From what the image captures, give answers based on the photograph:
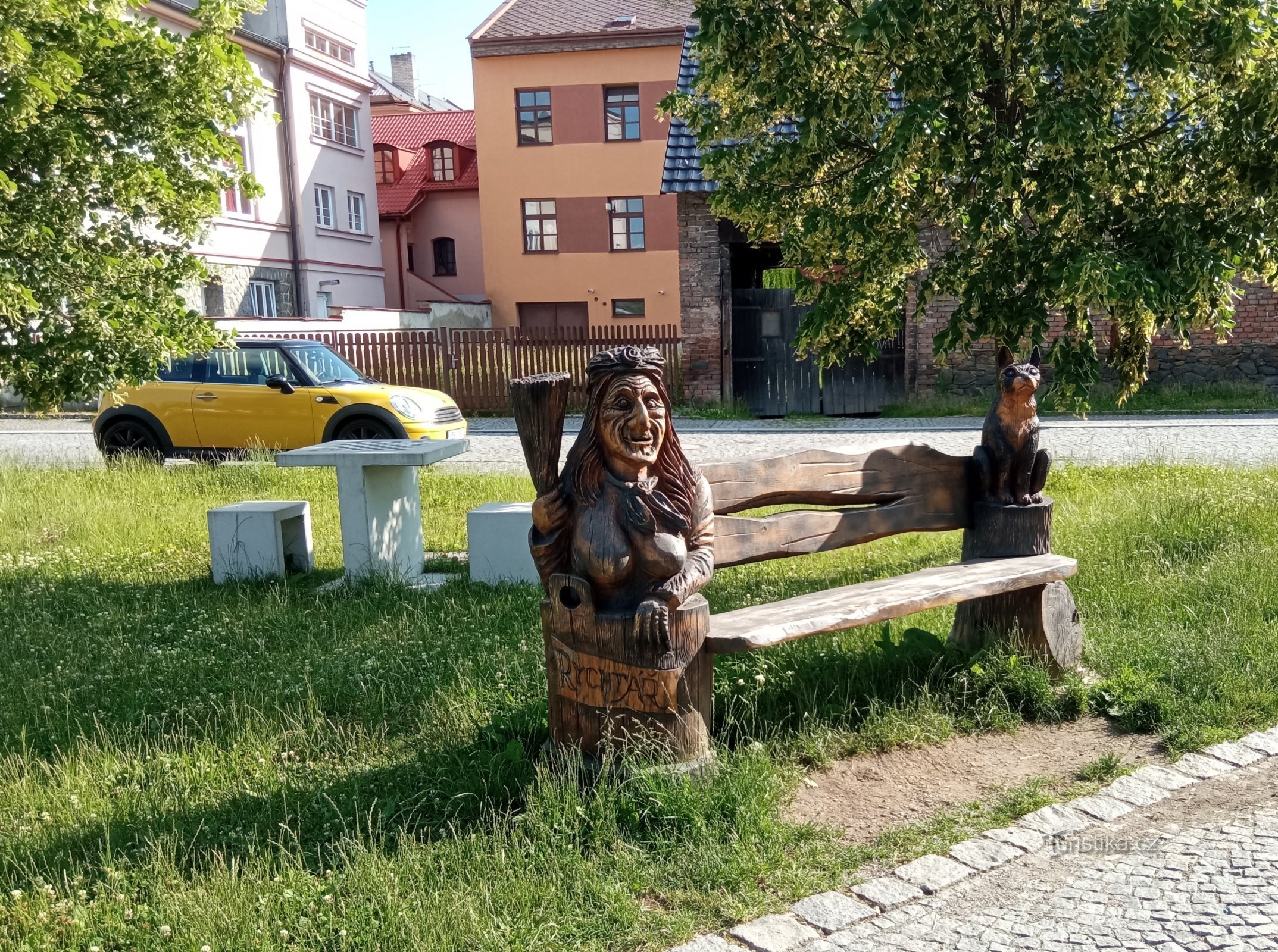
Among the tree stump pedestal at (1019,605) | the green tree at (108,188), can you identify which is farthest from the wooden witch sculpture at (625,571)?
the green tree at (108,188)

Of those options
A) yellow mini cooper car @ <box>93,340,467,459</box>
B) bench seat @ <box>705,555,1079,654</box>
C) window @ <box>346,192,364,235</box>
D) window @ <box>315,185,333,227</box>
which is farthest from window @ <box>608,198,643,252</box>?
bench seat @ <box>705,555,1079,654</box>

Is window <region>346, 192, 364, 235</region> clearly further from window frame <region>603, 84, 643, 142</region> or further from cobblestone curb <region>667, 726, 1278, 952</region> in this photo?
cobblestone curb <region>667, 726, 1278, 952</region>

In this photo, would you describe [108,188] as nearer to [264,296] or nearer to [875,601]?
[875,601]

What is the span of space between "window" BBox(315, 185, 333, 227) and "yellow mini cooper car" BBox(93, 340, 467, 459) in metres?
18.5

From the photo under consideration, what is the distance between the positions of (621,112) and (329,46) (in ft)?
29.9

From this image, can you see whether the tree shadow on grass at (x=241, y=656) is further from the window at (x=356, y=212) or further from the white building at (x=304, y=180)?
the window at (x=356, y=212)

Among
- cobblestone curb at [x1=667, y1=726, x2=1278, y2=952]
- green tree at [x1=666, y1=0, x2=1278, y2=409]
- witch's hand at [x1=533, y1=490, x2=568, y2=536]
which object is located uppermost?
green tree at [x1=666, y1=0, x2=1278, y2=409]

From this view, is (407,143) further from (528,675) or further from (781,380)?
(528,675)

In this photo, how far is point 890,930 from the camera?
296 centimetres

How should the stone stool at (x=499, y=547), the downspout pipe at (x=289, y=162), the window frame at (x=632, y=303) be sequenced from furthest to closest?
1. the window frame at (x=632, y=303)
2. the downspout pipe at (x=289, y=162)
3. the stone stool at (x=499, y=547)

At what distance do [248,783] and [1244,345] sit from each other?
18.5 meters

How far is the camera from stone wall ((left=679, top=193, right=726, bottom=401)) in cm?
1792

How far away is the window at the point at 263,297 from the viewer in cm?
2761

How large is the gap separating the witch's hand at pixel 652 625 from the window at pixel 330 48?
31.1m
